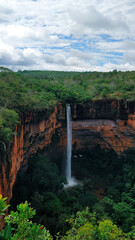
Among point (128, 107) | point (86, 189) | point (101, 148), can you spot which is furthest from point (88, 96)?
point (86, 189)

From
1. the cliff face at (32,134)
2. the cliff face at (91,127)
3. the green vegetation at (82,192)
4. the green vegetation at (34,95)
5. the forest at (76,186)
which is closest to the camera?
the forest at (76,186)

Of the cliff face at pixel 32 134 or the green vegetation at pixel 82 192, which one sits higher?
the cliff face at pixel 32 134

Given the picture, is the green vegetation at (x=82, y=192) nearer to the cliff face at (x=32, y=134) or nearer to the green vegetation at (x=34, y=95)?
the cliff face at (x=32, y=134)

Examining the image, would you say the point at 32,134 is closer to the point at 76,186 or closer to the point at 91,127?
the point at 76,186

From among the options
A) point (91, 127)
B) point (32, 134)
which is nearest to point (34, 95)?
point (32, 134)

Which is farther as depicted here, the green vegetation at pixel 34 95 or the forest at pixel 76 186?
the green vegetation at pixel 34 95

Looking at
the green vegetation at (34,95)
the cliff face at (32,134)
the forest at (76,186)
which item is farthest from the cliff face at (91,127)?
the green vegetation at (34,95)

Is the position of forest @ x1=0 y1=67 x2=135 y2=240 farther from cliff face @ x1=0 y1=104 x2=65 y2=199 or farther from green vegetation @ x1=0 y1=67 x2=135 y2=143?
cliff face @ x1=0 y1=104 x2=65 y2=199

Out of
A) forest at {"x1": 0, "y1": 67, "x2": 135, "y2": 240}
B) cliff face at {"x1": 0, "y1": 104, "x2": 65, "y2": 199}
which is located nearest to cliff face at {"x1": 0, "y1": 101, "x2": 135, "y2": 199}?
cliff face at {"x1": 0, "y1": 104, "x2": 65, "y2": 199}
